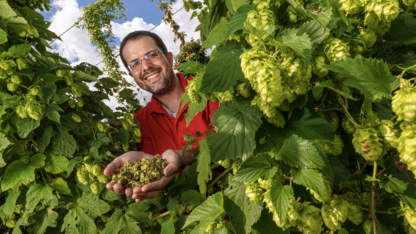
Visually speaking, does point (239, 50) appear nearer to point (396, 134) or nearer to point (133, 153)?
point (396, 134)

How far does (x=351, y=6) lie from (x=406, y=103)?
299 mm

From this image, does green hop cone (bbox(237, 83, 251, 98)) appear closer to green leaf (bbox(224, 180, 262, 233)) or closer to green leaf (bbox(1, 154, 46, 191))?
green leaf (bbox(224, 180, 262, 233))

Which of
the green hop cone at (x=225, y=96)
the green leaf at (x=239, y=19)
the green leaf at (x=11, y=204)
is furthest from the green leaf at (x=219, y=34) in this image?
the green leaf at (x=11, y=204)

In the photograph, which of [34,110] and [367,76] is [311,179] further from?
[34,110]

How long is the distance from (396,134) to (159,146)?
2334 mm

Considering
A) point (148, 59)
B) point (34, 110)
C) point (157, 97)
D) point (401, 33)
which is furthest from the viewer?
point (157, 97)

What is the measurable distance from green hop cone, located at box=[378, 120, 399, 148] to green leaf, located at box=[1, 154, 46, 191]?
1.87 meters

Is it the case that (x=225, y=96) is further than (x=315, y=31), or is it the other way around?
(x=225, y=96)

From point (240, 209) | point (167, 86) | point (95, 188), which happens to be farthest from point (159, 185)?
point (167, 86)

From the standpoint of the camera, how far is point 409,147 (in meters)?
0.45

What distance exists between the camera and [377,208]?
28.4 inches

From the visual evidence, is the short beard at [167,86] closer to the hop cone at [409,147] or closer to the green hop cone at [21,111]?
the green hop cone at [21,111]

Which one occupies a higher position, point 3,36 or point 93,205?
point 3,36

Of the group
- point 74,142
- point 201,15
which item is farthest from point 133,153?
point 201,15
